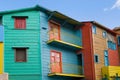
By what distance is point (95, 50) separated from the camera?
112 ft

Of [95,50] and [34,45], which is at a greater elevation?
[34,45]

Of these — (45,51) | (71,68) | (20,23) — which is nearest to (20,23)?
(20,23)

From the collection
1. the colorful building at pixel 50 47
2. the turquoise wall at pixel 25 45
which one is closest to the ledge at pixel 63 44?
the colorful building at pixel 50 47

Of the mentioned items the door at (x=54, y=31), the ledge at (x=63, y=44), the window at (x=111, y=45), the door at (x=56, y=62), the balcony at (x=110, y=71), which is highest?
the door at (x=54, y=31)

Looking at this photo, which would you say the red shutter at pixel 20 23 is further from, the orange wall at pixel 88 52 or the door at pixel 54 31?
the orange wall at pixel 88 52

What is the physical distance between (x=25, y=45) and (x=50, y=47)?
2782 millimetres

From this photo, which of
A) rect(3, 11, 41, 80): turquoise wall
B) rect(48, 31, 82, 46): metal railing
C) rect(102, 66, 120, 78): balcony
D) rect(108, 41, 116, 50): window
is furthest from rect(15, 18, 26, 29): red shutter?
rect(108, 41, 116, 50): window

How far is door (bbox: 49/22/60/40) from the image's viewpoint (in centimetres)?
3049

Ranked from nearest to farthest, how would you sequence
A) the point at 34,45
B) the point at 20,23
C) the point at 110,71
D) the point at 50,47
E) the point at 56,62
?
the point at 34,45
the point at 20,23
the point at 50,47
the point at 56,62
the point at 110,71

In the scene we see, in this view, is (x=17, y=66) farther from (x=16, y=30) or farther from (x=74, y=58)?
(x=74, y=58)

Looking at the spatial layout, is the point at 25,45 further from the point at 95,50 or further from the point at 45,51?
the point at 95,50

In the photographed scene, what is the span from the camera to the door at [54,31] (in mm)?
30487

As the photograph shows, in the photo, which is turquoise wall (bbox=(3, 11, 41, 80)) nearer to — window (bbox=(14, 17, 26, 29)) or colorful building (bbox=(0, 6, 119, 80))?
colorful building (bbox=(0, 6, 119, 80))

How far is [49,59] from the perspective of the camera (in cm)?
2944
